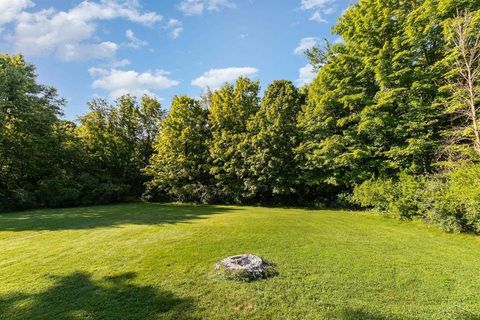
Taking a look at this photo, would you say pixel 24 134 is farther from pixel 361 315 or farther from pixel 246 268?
pixel 361 315

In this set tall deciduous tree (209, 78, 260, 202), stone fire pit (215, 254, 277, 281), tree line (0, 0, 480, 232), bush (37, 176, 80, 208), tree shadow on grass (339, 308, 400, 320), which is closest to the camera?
tree shadow on grass (339, 308, 400, 320)

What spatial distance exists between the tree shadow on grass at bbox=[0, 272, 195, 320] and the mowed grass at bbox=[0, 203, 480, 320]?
0.02 meters

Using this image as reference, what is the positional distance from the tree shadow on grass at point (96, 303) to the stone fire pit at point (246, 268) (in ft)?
3.98

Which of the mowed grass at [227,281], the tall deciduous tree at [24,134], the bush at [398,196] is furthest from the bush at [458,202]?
the tall deciduous tree at [24,134]

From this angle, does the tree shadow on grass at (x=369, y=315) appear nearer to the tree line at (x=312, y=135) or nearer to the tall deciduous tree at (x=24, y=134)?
the tree line at (x=312, y=135)

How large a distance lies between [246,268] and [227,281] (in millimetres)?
498

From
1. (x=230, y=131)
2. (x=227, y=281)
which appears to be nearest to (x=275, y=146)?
(x=230, y=131)

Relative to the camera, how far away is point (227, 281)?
5727 millimetres

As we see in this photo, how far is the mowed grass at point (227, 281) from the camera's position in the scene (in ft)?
15.5

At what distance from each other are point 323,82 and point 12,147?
884 inches

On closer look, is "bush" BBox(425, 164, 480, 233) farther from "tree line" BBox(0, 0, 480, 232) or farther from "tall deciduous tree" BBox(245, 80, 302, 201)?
"tall deciduous tree" BBox(245, 80, 302, 201)

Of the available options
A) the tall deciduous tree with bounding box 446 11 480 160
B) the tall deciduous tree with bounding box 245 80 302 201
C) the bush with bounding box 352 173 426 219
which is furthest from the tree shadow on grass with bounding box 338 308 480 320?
the tall deciduous tree with bounding box 245 80 302 201

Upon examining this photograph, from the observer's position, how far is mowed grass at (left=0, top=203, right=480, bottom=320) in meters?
4.74

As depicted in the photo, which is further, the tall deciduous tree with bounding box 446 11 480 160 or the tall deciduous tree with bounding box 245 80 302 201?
the tall deciduous tree with bounding box 245 80 302 201
